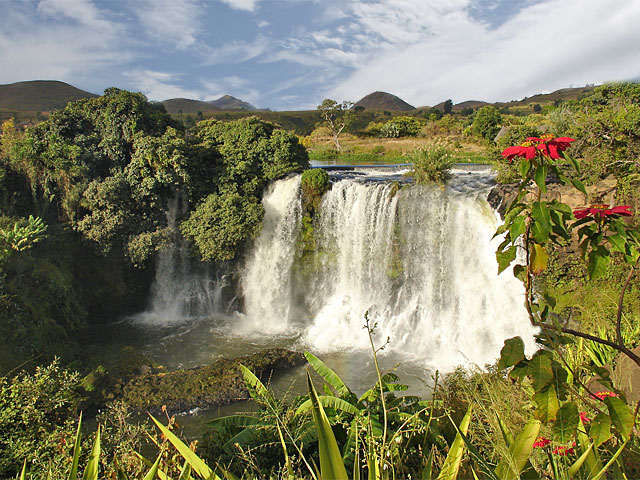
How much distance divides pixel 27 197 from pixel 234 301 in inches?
295

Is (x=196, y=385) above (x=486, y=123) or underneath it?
underneath

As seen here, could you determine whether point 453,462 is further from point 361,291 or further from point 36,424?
point 361,291

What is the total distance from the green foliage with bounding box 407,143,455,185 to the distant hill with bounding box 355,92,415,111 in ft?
354

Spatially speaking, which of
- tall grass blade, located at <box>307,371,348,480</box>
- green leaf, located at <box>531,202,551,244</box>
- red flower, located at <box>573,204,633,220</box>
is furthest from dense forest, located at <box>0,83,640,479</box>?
green leaf, located at <box>531,202,551,244</box>

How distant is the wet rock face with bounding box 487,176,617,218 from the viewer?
30.9ft

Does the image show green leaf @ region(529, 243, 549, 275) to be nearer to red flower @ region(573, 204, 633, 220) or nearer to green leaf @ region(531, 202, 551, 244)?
green leaf @ region(531, 202, 551, 244)

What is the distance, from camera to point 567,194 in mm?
9695

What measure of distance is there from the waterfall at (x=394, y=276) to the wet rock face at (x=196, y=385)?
1.93 meters

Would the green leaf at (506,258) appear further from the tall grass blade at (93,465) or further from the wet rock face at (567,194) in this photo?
the wet rock face at (567,194)

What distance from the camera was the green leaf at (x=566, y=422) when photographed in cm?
195

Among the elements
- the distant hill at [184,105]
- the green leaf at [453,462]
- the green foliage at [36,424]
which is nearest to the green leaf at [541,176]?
the green leaf at [453,462]

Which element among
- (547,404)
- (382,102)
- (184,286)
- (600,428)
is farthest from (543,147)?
(382,102)

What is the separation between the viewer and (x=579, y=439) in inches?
117

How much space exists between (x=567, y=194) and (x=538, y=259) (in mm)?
9046
